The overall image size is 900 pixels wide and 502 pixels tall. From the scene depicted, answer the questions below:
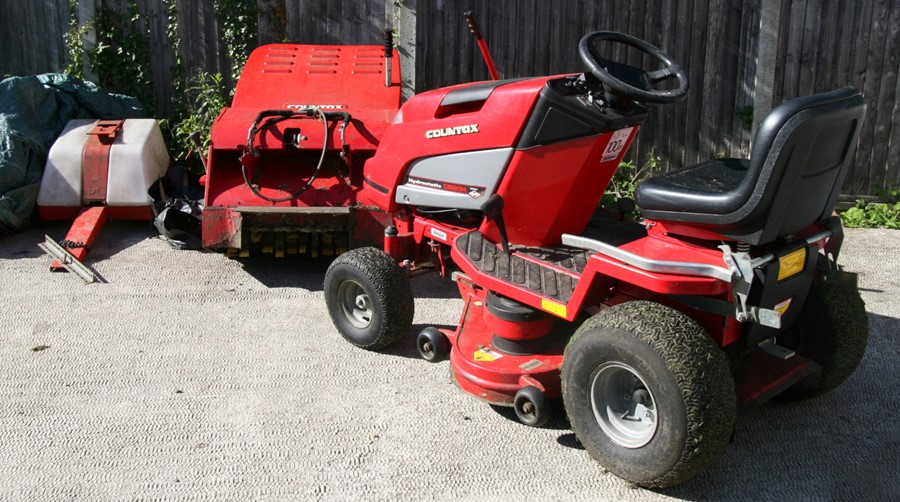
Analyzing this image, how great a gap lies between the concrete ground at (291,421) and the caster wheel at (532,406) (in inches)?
2.7

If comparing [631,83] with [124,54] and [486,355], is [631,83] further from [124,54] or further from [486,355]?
[124,54]

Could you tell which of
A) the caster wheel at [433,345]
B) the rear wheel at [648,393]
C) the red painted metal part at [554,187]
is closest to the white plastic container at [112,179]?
the caster wheel at [433,345]

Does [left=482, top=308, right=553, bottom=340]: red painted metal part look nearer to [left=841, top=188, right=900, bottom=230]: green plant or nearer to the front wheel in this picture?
the front wheel

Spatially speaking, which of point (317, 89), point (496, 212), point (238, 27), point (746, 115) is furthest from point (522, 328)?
point (238, 27)

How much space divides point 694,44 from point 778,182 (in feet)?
15.3

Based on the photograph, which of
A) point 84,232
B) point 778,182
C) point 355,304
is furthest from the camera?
point 84,232

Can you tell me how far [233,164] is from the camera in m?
6.12

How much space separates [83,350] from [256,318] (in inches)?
38.8

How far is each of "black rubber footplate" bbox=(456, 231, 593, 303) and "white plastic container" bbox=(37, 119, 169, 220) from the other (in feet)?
10.7

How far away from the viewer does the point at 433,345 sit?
4668 mm

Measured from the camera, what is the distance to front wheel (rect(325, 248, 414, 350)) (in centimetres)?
471

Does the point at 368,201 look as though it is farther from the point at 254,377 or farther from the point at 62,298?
the point at 62,298

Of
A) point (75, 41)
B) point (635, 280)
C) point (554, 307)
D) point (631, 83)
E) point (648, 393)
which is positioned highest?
point (631, 83)

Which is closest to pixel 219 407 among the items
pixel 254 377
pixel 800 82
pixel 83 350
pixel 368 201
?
pixel 254 377
